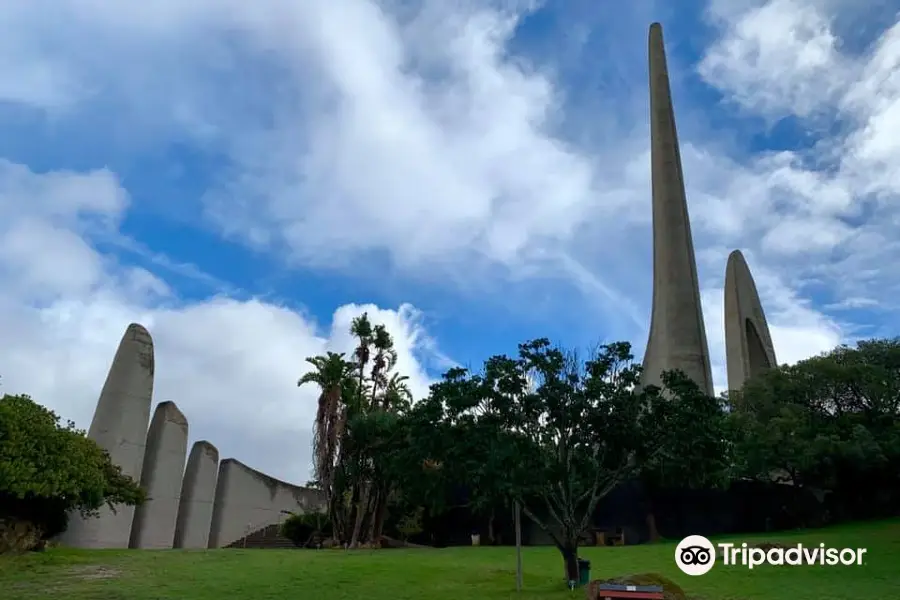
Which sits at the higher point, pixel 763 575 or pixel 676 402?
pixel 676 402

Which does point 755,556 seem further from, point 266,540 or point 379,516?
point 266,540

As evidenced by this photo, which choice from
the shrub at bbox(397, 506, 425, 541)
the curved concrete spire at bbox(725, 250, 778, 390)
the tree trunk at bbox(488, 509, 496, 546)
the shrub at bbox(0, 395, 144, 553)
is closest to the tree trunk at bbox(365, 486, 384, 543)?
the shrub at bbox(397, 506, 425, 541)

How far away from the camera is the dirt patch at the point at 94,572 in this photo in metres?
15.0

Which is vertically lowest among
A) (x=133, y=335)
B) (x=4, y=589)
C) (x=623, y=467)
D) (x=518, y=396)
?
(x=4, y=589)

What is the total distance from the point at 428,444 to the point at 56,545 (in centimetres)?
1417

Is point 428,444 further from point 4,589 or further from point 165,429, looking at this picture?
point 165,429

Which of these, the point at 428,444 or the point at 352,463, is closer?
the point at 428,444

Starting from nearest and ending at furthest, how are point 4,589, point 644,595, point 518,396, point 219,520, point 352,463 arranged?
point 644,595 < point 4,589 < point 518,396 < point 352,463 < point 219,520

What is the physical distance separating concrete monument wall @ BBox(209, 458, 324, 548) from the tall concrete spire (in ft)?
65.2

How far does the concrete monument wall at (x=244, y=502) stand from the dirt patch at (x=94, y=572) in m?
15.1

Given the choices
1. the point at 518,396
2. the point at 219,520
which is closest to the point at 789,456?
the point at 518,396

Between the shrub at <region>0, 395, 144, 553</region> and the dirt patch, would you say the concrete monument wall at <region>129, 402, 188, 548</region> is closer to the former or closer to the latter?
the shrub at <region>0, 395, 144, 553</region>

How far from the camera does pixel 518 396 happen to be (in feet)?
47.6

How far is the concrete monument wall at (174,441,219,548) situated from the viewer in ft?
96.6
